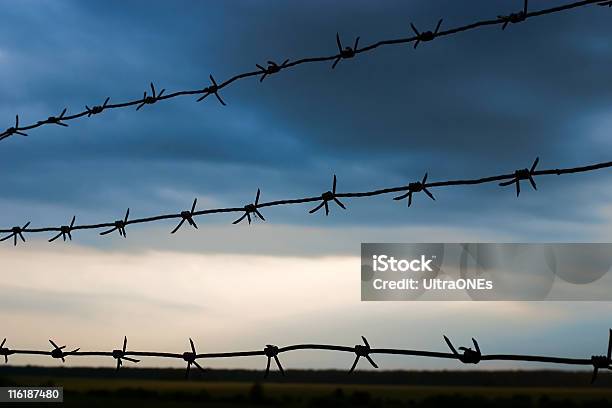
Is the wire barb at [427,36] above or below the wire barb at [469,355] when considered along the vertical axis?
above

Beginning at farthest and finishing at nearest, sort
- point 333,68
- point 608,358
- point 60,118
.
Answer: point 60,118, point 333,68, point 608,358

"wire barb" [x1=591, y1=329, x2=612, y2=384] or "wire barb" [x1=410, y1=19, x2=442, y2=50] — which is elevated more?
"wire barb" [x1=410, y1=19, x2=442, y2=50]

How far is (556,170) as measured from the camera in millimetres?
2525

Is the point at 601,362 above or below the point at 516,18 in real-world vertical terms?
below

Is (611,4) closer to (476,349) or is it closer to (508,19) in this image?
Result: (508,19)

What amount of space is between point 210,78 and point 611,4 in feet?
5.96

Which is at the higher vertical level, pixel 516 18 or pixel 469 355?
pixel 516 18

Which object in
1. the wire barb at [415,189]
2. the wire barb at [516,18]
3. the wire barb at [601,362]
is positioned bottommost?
the wire barb at [601,362]

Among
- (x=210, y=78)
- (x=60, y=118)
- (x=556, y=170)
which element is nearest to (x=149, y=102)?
(x=210, y=78)

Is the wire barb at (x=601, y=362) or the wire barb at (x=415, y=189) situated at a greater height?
the wire barb at (x=415, y=189)

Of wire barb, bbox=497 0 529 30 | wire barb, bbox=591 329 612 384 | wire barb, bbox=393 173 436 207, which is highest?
wire barb, bbox=497 0 529 30

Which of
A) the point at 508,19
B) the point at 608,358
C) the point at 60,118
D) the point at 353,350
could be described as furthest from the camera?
the point at 60,118

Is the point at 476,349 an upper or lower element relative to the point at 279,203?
lower

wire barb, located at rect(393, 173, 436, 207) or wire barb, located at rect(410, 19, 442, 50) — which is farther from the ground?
wire barb, located at rect(410, 19, 442, 50)
